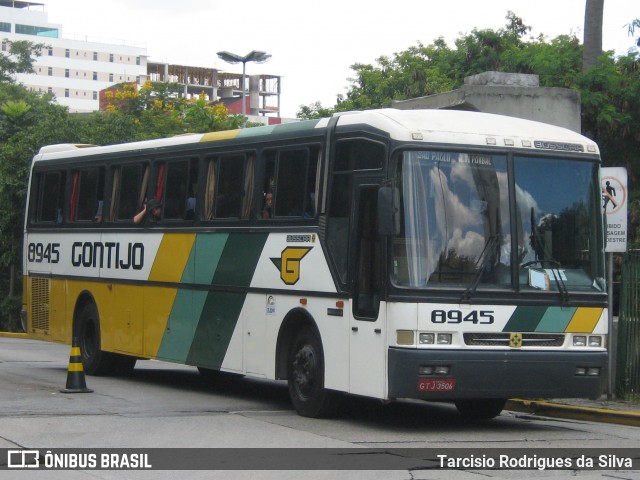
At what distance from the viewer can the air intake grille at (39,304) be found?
20422mm

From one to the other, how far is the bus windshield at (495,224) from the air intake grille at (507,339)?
Result: 19.5 inches

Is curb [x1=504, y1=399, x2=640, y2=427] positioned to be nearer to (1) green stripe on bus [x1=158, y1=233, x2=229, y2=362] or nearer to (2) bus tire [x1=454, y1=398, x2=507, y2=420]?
(2) bus tire [x1=454, y1=398, x2=507, y2=420]

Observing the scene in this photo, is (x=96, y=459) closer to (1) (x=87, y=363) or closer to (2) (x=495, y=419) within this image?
(2) (x=495, y=419)

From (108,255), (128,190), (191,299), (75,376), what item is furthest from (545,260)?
(108,255)

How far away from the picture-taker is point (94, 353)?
19016 mm

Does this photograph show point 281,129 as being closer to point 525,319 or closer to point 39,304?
point 525,319

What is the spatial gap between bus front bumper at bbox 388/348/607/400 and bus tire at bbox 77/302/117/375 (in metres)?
8.13

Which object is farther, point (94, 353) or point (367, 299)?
point (94, 353)

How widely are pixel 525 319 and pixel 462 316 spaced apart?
2.52ft

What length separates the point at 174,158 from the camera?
55.4 feet

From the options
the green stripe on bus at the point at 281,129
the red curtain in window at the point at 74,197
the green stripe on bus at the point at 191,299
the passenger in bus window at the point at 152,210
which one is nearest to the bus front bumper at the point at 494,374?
the green stripe on bus at the point at 281,129

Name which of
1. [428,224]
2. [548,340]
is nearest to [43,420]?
[428,224]

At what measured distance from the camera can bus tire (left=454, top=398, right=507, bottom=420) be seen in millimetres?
13891

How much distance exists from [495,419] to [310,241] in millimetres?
3262
